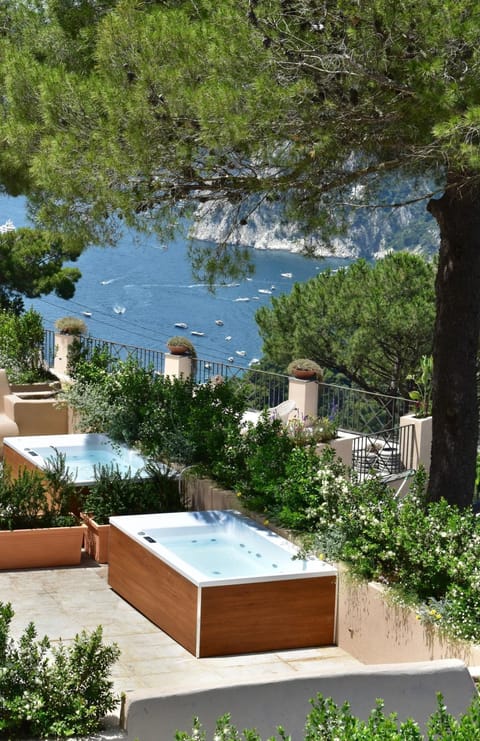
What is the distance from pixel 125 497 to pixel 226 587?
2.26m

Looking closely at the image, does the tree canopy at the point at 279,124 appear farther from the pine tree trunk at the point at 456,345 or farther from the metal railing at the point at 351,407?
the metal railing at the point at 351,407

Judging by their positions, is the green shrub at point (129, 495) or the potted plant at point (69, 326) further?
the potted plant at point (69, 326)

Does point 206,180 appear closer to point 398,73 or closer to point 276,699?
point 398,73

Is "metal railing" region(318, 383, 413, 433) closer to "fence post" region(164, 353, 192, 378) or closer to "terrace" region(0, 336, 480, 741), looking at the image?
"fence post" region(164, 353, 192, 378)

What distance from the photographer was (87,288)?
3381 inches

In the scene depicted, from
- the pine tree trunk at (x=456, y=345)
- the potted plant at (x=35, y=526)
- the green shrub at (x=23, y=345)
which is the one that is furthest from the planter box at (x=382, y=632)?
the green shrub at (x=23, y=345)

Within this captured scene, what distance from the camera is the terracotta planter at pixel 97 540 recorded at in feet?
26.7

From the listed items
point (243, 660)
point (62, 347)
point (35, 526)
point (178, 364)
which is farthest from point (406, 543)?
point (62, 347)

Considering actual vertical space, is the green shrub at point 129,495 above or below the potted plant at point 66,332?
below

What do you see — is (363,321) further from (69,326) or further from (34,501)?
(34,501)

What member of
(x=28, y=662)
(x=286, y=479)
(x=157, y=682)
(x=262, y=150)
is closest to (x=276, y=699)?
(x=28, y=662)

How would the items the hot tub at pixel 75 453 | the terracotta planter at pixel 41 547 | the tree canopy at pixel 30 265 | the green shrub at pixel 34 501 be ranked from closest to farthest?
the terracotta planter at pixel 41 547 < the green shrub at pixel 34 501 < the hot tub at pixel 75 453 < the tree canopy at pixel 30 265

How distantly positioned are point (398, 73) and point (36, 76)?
2759mm

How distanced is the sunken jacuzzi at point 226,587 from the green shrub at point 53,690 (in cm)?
153
